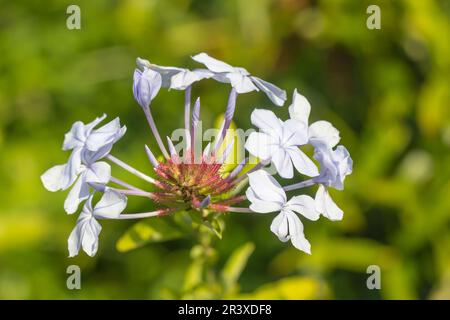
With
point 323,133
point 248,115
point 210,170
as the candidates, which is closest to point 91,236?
point 210,170

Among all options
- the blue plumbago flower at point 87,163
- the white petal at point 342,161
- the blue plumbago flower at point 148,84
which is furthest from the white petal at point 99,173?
the white petal at point 342,161

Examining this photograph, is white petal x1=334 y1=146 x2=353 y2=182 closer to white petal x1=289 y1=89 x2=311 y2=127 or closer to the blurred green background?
white petal x1=289 y1=89 x2=311 y2=127

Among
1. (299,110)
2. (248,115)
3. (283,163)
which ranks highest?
(248,115)

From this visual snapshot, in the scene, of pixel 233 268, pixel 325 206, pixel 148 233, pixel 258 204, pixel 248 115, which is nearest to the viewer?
pixel 258 204

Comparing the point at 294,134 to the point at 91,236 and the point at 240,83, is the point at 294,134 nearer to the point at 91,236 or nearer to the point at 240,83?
the point at 240,83
